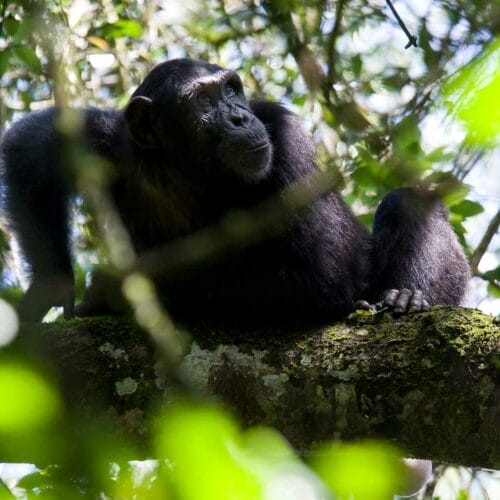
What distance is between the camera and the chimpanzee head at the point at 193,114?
6.07 m

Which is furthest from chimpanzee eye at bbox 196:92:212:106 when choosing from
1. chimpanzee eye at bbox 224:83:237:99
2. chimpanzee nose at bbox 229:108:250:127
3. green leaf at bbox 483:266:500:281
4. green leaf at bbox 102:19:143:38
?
green leaf at bbox 483:266:500:281

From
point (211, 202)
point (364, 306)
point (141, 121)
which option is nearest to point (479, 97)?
point (364, 306)

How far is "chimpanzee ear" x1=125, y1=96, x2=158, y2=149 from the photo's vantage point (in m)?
6.18

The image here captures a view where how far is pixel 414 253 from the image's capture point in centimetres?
617

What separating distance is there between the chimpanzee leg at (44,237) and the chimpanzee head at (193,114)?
85cm

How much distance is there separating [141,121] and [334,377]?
2.96 meters

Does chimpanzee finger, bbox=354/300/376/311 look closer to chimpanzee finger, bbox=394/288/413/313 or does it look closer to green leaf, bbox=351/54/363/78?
chimpanzee finger, bbox=394/288/413/313

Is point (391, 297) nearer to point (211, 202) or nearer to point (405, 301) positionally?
point (405, 301)

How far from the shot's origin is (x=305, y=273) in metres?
5.57

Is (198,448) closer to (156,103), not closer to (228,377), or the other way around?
(228,377)

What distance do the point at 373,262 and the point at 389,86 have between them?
1874 millimetres

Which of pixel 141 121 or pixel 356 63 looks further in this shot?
pixel 356 63

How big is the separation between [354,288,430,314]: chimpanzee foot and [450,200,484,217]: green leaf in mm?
1052

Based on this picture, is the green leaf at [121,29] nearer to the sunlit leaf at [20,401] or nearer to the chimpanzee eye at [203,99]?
the chimpanzee eye at [203,99]
